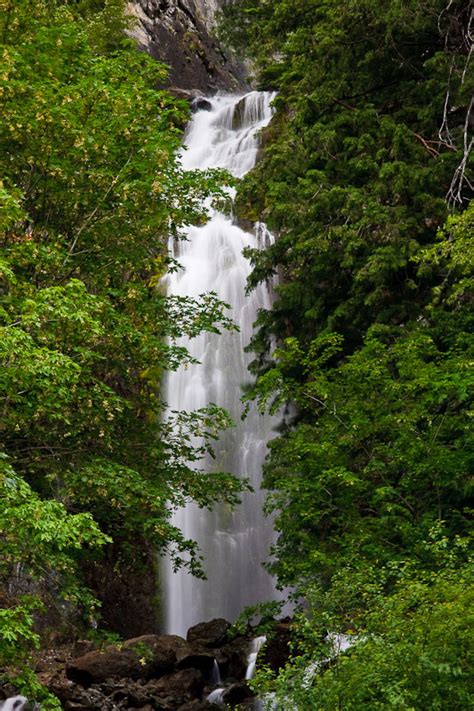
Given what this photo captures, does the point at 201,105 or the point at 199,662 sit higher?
the point at 201,105

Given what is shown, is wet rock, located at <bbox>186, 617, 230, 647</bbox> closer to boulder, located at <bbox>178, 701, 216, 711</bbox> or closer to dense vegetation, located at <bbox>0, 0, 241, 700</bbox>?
boulder, located at <bbox>178, 701, 216, 711</bbox>

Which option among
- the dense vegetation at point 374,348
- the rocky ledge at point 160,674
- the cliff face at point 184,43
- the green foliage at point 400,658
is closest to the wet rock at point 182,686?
the rocky ledge at point 160,674

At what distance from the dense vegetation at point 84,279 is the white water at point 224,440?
527 cm

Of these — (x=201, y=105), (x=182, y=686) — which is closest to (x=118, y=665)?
(x=182, y=686)

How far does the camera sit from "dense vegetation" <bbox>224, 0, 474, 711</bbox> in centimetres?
635

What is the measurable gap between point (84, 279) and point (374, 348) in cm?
415

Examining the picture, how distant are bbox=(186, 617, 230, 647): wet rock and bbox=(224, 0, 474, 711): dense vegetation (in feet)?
10.6

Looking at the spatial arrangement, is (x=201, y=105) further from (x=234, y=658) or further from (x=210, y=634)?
(x=234, y=658)

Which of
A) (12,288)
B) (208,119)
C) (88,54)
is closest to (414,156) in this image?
(88,54)

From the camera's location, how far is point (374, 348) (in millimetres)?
9781

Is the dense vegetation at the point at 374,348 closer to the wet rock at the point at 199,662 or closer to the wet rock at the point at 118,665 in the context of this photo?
the wet rock at the point at 199,662

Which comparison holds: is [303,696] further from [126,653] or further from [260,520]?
[260,520]

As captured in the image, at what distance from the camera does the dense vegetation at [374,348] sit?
6352mm

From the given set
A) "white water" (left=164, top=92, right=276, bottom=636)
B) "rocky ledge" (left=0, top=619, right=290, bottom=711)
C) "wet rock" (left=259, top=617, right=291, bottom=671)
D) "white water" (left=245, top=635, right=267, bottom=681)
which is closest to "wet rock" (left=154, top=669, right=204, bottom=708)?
"rocky ledge" (left=0, top=619, right=290, bottom=711)
